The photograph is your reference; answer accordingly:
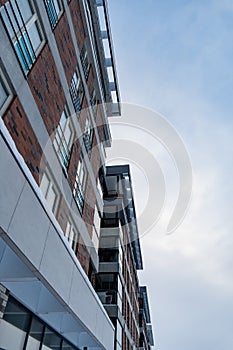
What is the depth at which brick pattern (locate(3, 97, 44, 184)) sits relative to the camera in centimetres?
702

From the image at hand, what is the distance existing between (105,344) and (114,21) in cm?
1795

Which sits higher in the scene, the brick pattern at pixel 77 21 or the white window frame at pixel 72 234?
the brick pattern at pixel 77 21

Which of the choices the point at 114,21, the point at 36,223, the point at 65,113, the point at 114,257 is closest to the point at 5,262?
the point at 36,223

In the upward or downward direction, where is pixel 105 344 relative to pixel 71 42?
downward

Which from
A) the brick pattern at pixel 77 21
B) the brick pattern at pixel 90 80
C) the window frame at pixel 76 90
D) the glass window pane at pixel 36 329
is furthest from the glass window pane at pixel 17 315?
the brick pattern at pixel 90 80

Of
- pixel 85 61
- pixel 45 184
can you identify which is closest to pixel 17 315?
pixel 45 184

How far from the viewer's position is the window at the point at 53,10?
975cm

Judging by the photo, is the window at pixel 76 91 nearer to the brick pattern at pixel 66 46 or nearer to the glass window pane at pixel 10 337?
the brick pattern at pixel 66 46

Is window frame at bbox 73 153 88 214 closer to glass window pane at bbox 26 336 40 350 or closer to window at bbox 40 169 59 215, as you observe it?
window at bbox 40 169 59 215

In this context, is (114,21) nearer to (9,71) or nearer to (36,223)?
(9,71)

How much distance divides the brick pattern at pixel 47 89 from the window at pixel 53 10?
49.3 inches

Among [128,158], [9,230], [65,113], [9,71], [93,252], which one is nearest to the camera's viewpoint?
[9,230]

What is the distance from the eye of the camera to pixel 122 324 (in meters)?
19.1

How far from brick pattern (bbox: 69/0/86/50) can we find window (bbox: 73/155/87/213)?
16.4 ft
